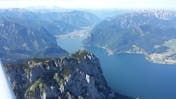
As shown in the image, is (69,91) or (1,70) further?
(69,91)

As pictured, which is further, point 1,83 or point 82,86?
point 82,86

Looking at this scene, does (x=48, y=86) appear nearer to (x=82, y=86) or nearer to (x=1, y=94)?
(x=82, y=86)

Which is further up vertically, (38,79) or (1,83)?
(1,83)

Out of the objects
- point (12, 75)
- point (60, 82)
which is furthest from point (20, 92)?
point (60, 82)

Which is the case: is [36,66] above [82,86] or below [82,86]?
above

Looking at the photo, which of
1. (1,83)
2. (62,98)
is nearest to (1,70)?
(1,83)

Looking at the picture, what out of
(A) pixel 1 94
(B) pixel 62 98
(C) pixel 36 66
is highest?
(A) pixel 1 94

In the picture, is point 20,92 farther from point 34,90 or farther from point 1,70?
point 1,70
